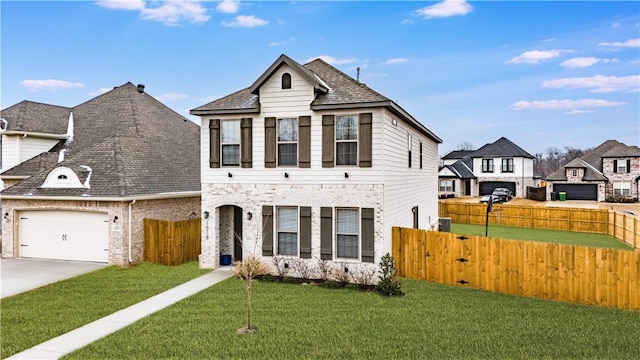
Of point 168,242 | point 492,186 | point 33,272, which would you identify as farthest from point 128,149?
point 492,186

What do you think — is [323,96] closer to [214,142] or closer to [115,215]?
[214,142]

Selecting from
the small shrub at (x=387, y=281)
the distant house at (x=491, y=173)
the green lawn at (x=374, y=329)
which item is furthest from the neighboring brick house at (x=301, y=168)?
the distant house at (x=491, y=173)

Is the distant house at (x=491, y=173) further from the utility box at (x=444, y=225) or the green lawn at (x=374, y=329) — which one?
the green lawn at (x=374, y=329)

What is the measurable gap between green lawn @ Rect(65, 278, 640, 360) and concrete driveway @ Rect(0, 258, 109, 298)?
5559 millimetres

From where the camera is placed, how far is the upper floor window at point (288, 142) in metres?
13.4

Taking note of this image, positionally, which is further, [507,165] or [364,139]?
[507,165]

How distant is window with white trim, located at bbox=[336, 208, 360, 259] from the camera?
12.8 meters

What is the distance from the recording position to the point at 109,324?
9.02 m

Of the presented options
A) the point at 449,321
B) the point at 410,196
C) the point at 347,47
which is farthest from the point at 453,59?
the point at 449,321

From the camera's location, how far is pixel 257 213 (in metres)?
13.7

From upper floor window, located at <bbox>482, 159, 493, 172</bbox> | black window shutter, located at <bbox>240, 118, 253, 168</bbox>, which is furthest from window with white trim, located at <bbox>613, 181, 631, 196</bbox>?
black window shutter, located at <bbox>240, 118, 253, 168</bbox>

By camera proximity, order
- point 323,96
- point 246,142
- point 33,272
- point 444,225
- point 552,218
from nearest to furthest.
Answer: point 323,96 < point 246,142 < point 33,272 < point 444,225 < point 552,218

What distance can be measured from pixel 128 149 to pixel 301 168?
999cm

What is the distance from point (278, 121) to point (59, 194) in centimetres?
952
